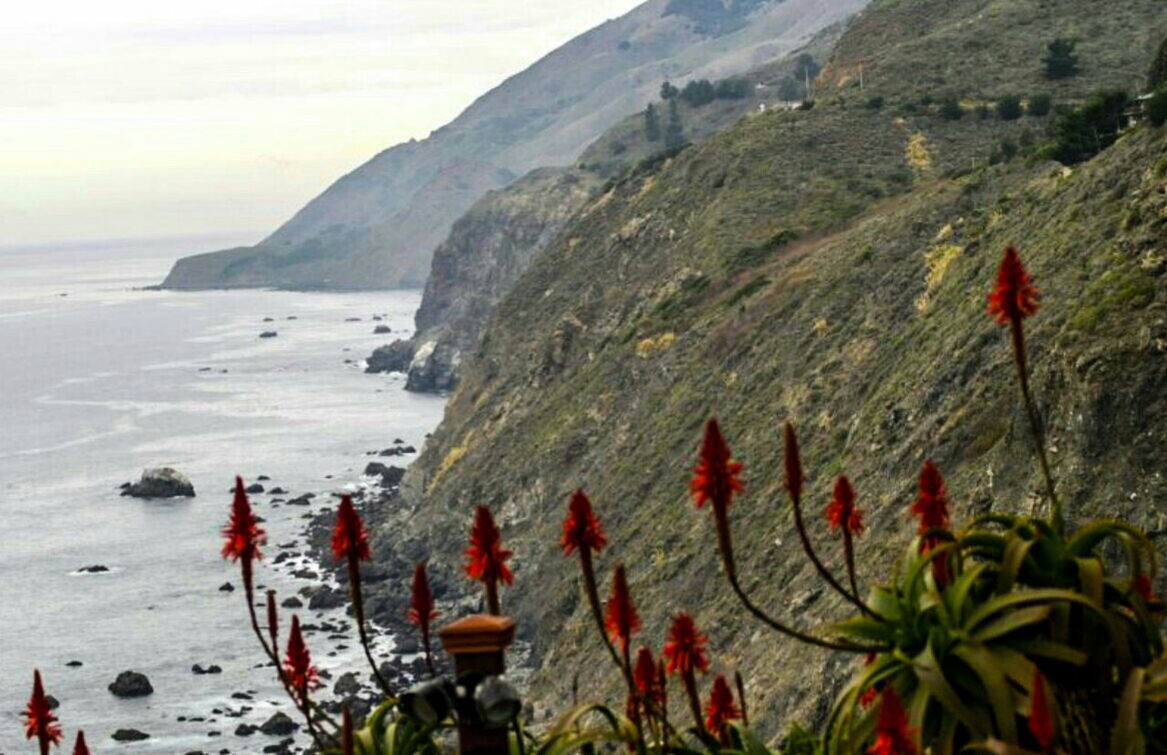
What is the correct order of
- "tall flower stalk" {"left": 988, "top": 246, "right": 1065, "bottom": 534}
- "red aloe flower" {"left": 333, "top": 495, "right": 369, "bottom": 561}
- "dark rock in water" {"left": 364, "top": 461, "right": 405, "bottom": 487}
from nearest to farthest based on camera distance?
Result: "tall flower stalk" {"left": 988, "top": 246, "right": 1065, "bottom": 534}
"red aloe flower" {"left": 333, "top": 495, "right": 369, "bottom": 561}
"dark rock in water" {"left": 364, "top": 461, "right": 405, "bottom": 487}

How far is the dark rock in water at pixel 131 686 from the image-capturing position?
79.0 m

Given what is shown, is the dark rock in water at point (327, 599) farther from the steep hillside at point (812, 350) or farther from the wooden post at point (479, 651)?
the wooden post at point (479, 651)

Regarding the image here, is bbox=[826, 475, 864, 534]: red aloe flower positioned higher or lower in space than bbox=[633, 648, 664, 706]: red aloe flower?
higher

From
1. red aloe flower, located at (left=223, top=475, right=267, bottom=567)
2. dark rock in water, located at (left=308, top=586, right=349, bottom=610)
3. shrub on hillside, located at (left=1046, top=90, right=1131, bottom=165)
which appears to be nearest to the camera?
red aloe flower, located at (left=223, top=475, right=267, bottom=567)

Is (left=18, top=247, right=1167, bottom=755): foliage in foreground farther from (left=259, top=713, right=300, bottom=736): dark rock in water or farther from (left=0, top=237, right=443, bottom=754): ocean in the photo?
(left=259, top=713, right=300, bottom=736): dark rock in water

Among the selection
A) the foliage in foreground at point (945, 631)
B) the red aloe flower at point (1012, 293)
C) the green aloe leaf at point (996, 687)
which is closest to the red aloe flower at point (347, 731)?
the foliage in foreground at point (945, 631)

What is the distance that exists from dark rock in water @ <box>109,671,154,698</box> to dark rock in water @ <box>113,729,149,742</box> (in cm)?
729

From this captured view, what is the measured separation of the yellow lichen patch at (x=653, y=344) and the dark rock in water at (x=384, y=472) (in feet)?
143

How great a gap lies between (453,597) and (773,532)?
1255 inches

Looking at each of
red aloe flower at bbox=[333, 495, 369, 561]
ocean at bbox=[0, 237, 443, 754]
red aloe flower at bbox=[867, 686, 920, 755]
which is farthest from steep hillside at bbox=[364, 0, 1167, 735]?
red aloe flower at bbox=[867, 686, 920, 755]

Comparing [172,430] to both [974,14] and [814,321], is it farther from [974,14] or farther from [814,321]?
[814,321]

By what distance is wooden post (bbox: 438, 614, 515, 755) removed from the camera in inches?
353

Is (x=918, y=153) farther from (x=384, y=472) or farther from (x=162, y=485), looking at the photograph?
(x=162, y=485)

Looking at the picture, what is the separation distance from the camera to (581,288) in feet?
378
